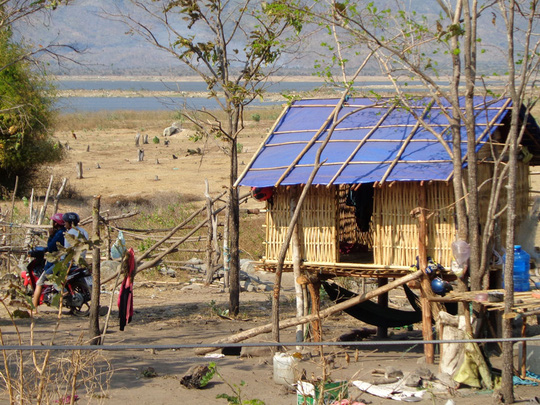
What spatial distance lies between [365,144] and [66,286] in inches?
198

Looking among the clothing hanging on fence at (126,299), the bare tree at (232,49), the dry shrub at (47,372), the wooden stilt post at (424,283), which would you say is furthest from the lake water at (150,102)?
the dry shrub at (47,372)

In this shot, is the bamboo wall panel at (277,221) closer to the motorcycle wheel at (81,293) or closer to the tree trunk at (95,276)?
the tree trunk at (95,276)

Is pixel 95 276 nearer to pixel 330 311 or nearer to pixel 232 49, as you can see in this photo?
pixel 330 311

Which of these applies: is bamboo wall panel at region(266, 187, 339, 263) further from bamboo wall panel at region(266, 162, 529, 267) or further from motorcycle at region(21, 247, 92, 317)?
motorcycle at region(21, 247, 92, 317)

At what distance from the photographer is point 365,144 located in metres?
9.45

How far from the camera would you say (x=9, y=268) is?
12.0 m

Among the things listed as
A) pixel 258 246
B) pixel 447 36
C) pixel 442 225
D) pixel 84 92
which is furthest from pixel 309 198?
pixel 84 92

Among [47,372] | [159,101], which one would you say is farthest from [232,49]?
[47,372]

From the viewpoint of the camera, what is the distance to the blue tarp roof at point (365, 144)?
8812 mm

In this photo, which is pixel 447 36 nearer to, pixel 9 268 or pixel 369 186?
pixel 369 186

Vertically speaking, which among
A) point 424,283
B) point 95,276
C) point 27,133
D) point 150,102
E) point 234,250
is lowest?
point 424,283

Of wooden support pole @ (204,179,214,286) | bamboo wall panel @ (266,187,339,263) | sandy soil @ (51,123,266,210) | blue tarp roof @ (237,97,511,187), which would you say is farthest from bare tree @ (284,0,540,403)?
sandy soil @ (51,123,266,210)

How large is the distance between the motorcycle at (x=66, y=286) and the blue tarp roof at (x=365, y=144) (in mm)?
3247

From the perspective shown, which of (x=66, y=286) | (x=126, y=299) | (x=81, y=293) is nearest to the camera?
(x=126, y=299)
